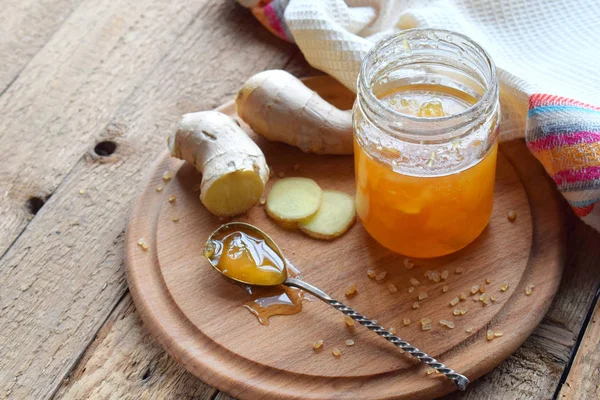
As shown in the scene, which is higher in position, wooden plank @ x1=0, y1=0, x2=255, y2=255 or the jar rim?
the jar rim

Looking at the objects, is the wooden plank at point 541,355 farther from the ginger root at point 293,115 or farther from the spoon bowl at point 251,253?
the ginger root at point 293,115

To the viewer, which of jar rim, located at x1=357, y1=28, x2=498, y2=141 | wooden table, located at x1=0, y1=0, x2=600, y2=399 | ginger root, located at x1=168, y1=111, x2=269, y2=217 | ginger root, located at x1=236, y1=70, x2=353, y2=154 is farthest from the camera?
ginger root, located at x1=236, y1=70, x2=353, y2=154

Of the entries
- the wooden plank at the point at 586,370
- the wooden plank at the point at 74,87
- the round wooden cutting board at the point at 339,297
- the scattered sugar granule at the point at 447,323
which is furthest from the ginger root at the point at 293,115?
the wooden plank at the point at 586,370

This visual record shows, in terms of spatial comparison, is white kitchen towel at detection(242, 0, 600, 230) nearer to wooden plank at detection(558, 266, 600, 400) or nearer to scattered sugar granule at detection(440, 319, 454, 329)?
wooden plank at detection(558, 266, 600, 400)

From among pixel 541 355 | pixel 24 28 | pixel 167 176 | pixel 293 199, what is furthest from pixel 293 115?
pixel 24 28

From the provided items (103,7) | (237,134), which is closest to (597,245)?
(237,134)

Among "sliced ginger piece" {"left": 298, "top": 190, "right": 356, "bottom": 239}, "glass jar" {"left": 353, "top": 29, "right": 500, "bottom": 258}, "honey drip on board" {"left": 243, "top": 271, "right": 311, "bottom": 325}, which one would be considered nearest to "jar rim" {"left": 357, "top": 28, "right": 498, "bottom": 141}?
"glass jar" {"left": 353, "top": 29, "right": 500, "bottom": 258}
